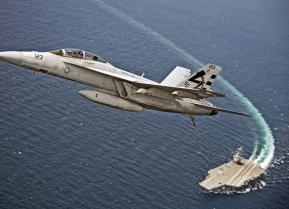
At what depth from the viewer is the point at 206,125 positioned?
14388 cm

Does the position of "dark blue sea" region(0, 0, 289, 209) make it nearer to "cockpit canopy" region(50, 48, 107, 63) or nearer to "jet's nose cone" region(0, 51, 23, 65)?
"cockpit canopy" region(50, 48, 107, 63)

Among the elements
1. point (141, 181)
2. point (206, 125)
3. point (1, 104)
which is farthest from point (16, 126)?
point (206, 125)

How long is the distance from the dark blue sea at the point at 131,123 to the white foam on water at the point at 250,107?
366 millimetres

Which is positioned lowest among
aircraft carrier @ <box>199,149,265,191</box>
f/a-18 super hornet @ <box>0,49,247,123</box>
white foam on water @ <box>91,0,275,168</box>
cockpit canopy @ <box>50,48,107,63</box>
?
aircraft carrier @ <box>199,149,265,191</box>

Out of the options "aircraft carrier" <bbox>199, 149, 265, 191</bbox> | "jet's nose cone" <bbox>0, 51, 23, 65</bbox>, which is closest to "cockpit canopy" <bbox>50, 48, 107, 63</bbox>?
"jet's nose cone" <bbox>0, 51, 23, 65</bbox>

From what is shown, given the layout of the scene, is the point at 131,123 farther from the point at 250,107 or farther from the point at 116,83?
the point at 116,83

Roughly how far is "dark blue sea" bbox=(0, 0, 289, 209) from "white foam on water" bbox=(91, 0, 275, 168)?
0.37 m

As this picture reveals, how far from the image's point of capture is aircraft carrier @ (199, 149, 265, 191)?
5197 inches

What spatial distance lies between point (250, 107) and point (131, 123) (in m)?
38.4

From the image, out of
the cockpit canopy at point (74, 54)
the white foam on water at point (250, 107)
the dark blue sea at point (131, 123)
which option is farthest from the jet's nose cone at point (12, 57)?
the white foam on water at point (250, 107)

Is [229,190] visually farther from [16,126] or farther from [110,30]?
[110,30]

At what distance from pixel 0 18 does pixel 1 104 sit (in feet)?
155

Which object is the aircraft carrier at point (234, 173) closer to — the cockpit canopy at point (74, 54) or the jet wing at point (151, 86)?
the jet wing at point (151, 86)

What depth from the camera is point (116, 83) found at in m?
71.5
